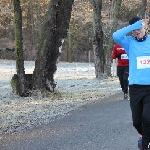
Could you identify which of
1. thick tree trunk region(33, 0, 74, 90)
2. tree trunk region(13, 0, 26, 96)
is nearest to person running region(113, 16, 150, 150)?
thick tree trunk region(33, 0, 74, 90)

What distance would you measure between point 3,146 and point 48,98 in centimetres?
728

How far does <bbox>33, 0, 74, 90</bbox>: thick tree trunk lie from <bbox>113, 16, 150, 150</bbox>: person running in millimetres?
8589

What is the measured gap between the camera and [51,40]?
49.7ft

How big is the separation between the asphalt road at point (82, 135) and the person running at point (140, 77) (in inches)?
38.4

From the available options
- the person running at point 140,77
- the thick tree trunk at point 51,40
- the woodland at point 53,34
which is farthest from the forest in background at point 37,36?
the person running at point 140,77

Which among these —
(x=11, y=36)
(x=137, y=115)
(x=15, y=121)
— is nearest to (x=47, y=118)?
(x=15, y=121)

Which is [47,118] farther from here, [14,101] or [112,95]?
[112,95]

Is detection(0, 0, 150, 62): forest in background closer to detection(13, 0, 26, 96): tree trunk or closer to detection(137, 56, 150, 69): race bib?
detection(13, 0, 26, 96): tree trunk

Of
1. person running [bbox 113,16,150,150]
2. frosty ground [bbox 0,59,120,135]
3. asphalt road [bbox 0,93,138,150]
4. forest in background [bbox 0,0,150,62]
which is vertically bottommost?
asphalt road [bbox 0,93,138,150]

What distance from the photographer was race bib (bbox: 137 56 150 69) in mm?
6445

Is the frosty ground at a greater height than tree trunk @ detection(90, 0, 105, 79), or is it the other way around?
tree trunk @ detection(90, 0, 105, 79)

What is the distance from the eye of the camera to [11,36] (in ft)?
201

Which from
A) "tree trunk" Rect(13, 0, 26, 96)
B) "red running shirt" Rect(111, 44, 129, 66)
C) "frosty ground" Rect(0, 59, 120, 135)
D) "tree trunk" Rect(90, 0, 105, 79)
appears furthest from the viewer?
"tree trunk" Rect(90, 0, 105, 79)

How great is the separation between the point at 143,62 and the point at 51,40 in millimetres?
8896
